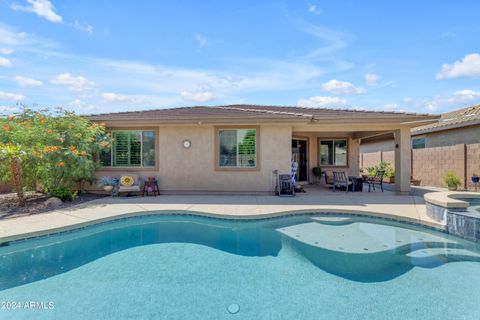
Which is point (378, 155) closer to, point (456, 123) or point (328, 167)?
point (456, 123)

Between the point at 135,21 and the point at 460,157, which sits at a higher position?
the point at 135,21

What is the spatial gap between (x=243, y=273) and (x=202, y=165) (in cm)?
690

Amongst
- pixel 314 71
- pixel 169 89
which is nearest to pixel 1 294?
pixel 169 89

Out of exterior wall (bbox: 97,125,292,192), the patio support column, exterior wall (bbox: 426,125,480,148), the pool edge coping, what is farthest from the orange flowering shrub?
exterior wall (bbox: 426,125,480,148)

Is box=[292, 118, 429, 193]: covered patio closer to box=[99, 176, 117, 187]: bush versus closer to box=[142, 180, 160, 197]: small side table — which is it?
box=[142, 180, 160, 197]: small side table

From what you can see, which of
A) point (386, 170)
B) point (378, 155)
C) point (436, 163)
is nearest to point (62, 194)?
point (386, 170)

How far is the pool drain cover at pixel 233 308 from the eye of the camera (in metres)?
3.47

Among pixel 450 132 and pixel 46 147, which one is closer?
pixel 46 147

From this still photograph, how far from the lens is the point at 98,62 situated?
1299cm

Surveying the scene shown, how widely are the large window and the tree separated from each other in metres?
0.97

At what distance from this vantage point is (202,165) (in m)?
11.0

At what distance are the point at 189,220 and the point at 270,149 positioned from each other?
15.8 feet

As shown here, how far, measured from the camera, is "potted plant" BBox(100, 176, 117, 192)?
413 inches

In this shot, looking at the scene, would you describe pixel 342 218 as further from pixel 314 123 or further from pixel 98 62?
pixel 98 62
